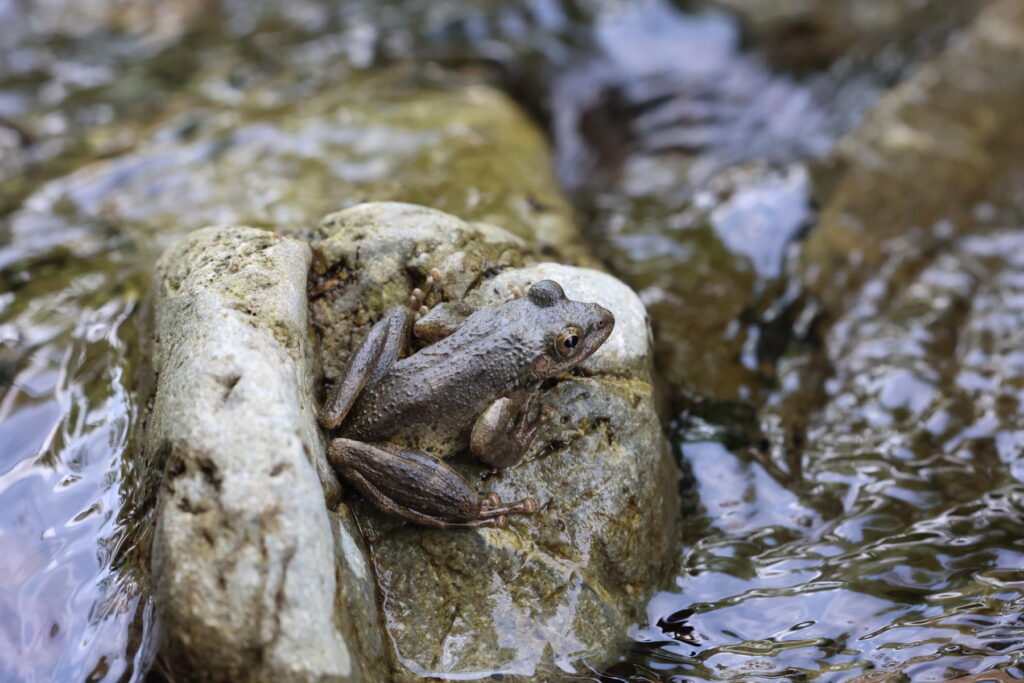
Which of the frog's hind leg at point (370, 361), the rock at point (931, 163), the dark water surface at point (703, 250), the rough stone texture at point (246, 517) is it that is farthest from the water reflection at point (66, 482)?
the rock at point (931, 163)

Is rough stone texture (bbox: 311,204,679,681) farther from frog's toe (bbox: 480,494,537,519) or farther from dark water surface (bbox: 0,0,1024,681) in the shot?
dark water surface (bbox: 0,0,1024,681)

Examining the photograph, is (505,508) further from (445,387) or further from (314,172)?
(314,172)

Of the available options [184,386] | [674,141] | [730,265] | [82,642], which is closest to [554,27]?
[674,141]

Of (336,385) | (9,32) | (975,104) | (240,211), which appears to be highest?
(975,104)

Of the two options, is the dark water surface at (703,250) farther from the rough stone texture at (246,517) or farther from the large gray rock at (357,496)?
the rough stone texture at (246,517)

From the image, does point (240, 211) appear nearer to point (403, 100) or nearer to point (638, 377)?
point (403, 100)

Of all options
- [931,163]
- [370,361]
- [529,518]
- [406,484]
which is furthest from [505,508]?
[931,163]
